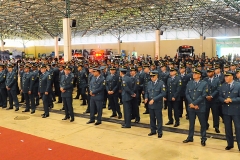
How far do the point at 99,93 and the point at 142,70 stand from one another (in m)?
2.62

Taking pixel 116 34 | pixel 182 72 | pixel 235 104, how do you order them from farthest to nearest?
pixel 116 34
pixel 182 72
pixel 235 104

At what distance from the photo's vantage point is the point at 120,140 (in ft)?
20.1

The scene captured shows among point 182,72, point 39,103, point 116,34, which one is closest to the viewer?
point 182,72

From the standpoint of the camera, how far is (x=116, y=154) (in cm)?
526

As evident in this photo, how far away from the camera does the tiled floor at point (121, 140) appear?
17.1ft

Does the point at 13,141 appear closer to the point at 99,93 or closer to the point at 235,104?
the point at 99,93

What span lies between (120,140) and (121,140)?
0.08ft

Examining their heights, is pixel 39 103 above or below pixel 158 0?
below

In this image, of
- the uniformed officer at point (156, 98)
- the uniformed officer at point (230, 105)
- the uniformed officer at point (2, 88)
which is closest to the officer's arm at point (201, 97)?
the uniformed officer at point (230, 105)

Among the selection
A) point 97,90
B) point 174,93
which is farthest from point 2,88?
point 174,93

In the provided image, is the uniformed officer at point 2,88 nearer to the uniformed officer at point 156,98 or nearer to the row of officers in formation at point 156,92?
the row of officers in formation at point 156,92

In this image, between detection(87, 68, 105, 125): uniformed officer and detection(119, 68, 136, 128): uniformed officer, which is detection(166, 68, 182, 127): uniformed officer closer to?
detection(119, 68, 136, 128): uniformed officer

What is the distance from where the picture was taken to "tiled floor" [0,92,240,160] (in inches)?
205

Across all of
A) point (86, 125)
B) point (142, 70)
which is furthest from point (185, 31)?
point (86, 125)
